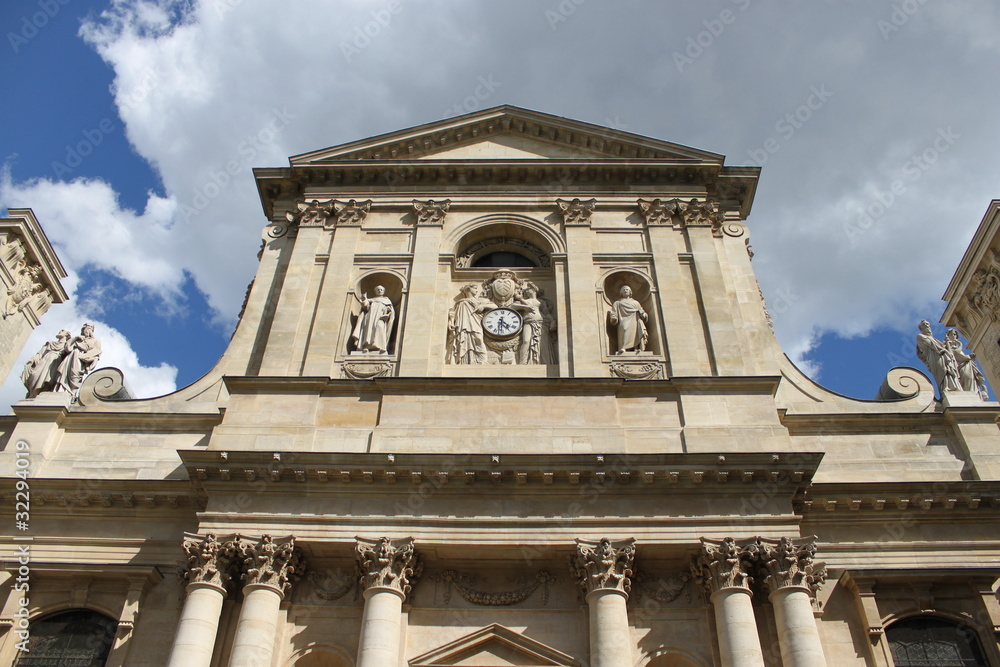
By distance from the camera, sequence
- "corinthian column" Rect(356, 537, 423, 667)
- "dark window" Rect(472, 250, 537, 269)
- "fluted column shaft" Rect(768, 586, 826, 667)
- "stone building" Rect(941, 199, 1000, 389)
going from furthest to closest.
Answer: "stone building" Rect(941, 199, 1000, 389), "dark window" Rect(472, 250, 537, 269), "corinthian column" Rect(356, 537, 423, 667), "fluted column shaft" Rect(768, 586, 826, 667)

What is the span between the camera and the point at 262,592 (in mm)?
13133

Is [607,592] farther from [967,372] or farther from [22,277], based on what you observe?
[22,277]

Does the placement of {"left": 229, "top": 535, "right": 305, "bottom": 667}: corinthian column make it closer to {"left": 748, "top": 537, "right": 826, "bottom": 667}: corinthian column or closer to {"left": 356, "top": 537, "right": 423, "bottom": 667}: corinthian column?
{"left": 356, "top": 537, "right": 423, "bottom": 667}: corinthian column

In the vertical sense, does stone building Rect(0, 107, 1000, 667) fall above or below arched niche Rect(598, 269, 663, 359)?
below

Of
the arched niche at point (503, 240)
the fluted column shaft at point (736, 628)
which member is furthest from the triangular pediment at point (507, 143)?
the fluted column shaft at point (736, 628)

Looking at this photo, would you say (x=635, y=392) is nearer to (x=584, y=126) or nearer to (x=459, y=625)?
(x=459, y=625)

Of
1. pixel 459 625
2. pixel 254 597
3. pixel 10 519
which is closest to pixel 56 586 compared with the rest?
pixel 10 519

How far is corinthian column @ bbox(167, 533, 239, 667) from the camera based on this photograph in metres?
12.5

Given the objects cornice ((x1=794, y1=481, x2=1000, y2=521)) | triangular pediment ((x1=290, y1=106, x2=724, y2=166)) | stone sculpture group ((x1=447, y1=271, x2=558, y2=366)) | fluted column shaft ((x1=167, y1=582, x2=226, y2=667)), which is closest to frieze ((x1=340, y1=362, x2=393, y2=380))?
stone sculpture group ((x1=447, y1=271, x2=558, y2=366))

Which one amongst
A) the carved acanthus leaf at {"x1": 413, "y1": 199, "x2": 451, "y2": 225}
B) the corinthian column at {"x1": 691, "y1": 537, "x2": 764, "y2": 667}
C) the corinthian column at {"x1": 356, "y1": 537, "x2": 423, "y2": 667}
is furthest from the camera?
the carved acanthus leaf at {"x1": 413, "y1": 199, "x2": 451, "y2": 225}

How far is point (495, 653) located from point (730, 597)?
150 inches

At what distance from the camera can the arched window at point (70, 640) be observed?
13695mm

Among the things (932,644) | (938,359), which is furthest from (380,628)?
(938,359)

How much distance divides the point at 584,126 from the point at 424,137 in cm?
408
